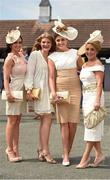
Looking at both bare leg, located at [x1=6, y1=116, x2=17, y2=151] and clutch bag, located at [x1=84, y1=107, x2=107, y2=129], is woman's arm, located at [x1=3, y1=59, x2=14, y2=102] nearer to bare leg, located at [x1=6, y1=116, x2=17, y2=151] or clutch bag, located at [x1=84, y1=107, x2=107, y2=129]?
bare leg, located at [x1=6, y1=116, x2=17, y2=151]

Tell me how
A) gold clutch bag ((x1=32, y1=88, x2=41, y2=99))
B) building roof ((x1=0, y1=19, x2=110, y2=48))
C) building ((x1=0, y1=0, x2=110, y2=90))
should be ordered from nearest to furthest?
gold clutch bag ((x1=32, y1=88, x2=41, y2=99)) → building ((x1=0, y1=0, x2=110, y2=90)) → building roof ((x1=0, y1=19, x2=110, y2=48))

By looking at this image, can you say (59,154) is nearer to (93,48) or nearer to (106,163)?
(106,163)

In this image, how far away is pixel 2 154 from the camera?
646 cm

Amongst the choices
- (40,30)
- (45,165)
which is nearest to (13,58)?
(45,165)

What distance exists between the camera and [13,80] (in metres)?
6.07

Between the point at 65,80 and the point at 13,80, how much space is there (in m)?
0.68

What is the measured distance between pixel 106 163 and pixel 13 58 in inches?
68.7

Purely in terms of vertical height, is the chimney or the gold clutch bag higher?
the chimney

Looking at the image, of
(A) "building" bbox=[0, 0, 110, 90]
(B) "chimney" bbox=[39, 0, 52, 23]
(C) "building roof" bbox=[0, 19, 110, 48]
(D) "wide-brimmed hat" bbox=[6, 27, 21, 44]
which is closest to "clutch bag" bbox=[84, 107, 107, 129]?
(D) "wide-brimmed hat" bbox=[6, 27, 21, 44]

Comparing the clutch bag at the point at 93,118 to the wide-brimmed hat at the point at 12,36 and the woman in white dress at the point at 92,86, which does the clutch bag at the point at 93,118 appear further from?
the wide-brimmed hat at the point at 12,36

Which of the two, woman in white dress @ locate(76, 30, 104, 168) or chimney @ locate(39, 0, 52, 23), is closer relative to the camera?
woman in white dress @ locate(76, 30, 104, 168)

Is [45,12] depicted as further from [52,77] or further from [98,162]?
[98,162]

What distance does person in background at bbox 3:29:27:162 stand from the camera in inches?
236

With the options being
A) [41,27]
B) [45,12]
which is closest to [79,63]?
[41,27]
